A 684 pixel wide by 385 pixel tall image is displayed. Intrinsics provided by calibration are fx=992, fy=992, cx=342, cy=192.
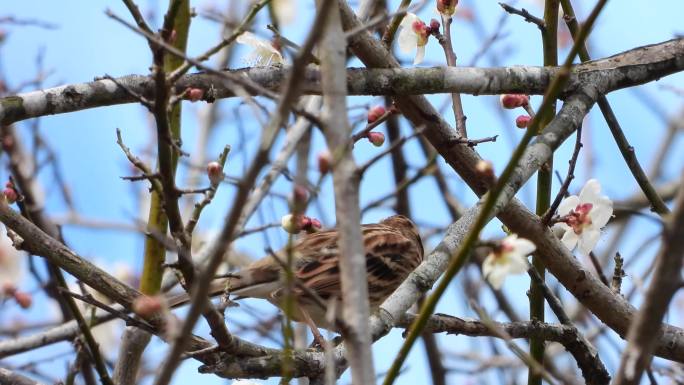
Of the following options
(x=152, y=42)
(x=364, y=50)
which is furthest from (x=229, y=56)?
(x=152, y=42)

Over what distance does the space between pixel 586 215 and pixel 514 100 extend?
31.2 inches

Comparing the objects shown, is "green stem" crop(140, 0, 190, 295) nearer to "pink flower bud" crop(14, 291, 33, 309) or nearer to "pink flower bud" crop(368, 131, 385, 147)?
"pink flower bud" crop(14, 291, 33, 309)

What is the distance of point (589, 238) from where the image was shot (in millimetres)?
3871

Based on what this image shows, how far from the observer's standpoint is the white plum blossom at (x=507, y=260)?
112 inches

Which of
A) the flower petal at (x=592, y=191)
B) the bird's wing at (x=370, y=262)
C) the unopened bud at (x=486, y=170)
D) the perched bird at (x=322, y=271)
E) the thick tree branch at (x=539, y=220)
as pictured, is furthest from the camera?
the bird's wing at (x=370, y=262)

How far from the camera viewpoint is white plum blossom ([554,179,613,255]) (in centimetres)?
383

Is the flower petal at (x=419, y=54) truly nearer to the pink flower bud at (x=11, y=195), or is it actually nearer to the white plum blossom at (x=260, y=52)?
the white plum blossom at (x=260, y=52)

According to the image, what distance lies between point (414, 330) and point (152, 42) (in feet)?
3.68

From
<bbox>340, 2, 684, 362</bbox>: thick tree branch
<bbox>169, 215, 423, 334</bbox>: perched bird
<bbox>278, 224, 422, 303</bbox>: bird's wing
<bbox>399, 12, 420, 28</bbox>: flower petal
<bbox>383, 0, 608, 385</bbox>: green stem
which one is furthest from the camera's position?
<bbox>278, 224, 422, 303</bbox>: bird's wing

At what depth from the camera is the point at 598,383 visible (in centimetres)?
443

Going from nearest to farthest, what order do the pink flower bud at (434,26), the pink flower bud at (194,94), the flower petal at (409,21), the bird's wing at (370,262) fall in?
the pink flower bud at (194,94)
the flower petal at (409,21)
the pink flower bud at (434,26)
the bird's wing at (370,262)

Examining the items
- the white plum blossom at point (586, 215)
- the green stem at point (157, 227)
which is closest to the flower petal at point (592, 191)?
the white plum blossom at point (586, 215)

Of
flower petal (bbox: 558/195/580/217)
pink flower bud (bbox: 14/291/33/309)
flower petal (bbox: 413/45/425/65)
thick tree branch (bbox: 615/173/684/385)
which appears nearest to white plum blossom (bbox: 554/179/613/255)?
flower petal (bbox: 558/195/580/217)

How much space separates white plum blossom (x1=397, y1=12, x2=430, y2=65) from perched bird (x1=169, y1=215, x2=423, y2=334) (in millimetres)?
977
